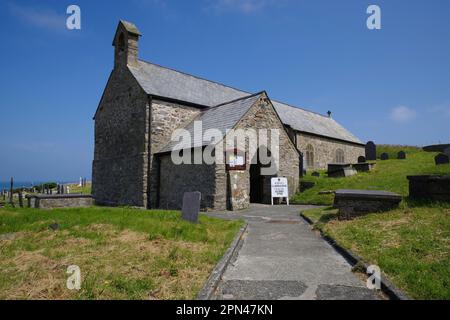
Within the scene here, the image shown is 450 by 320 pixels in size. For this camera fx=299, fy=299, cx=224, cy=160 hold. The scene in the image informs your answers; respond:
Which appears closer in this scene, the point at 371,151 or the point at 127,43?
the point at 127,43

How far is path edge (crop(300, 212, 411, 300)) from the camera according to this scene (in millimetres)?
4039

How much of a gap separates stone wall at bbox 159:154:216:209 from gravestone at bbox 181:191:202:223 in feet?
14.9

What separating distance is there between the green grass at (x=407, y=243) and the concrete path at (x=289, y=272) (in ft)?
1.83

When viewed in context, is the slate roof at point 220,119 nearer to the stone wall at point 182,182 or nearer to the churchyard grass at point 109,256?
the stone wall at point 182,182

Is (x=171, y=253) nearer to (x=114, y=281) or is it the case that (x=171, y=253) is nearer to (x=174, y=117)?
(x=114, y=281)

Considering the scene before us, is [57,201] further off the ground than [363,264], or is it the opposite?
[57,201]

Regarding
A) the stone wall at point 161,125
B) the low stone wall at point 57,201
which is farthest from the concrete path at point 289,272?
the low stone wall at point 57,201

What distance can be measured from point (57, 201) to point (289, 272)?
51.3 feet

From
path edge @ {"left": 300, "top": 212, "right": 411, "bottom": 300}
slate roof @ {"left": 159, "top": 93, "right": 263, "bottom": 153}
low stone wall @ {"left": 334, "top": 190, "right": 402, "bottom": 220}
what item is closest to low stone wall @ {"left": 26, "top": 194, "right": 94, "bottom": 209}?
slate roof @ {"left": 159, "top": 93, "right": 263, "bottom": 153}

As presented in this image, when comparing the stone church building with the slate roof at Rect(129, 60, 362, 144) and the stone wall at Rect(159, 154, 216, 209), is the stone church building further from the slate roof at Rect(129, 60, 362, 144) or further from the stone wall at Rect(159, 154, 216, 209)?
the slate roof at Rect(129, 60, 362, 144)

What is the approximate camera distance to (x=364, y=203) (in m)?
10.0

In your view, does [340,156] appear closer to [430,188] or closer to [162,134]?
[162,134]

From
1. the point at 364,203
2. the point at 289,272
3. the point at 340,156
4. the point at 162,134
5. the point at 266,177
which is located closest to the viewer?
the point at 289,272

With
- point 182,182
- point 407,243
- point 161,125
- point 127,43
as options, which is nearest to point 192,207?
point 407,243
